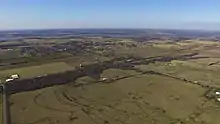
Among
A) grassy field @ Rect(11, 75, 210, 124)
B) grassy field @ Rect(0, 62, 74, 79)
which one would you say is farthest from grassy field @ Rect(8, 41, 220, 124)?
grassy field @ Rect(0, 62, 74, 79)

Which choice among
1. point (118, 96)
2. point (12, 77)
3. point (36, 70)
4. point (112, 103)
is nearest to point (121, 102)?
point (112, 103)

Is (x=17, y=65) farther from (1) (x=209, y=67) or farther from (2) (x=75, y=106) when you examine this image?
(1) (x=209, y=67)

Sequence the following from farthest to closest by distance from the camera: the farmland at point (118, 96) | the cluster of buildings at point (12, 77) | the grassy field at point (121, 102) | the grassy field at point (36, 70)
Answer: the grassy field at point (36, 70) < the cluster of buildings at point (12, 77) < the farmland at point (118, 96) < the grassy field at point (121, 102)

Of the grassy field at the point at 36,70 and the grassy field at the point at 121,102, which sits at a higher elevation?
the grassy field at the point at 121,102

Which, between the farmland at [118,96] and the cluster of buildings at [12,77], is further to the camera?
the cluster of buildings at [12,77]

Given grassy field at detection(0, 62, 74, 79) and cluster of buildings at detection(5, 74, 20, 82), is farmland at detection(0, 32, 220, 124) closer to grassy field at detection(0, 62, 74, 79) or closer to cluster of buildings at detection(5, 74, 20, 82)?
grassy field at detection(0, 62, 74, 79)

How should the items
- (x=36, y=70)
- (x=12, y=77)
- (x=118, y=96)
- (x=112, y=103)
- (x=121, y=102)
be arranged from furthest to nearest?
1. (x=36, y=70)
2. (x=12, y=77)
3. (x=118, y=96)
4. (x=121, y=102)
5. (x=112, y=103)

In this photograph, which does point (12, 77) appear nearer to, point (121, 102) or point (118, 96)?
point (118, 96)

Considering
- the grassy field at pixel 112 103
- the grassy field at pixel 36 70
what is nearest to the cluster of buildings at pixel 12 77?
the grassy field at pixel 36 70

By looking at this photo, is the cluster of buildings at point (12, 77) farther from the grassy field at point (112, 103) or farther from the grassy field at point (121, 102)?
the grassy field at point (112, 103)
